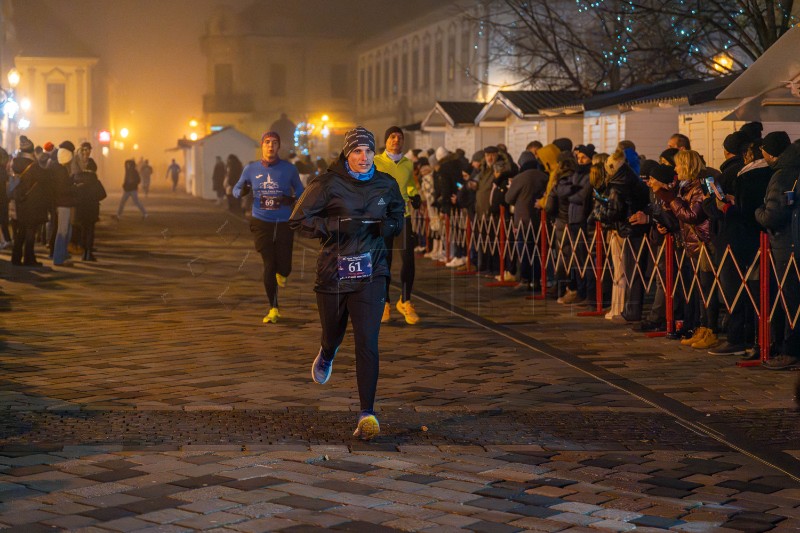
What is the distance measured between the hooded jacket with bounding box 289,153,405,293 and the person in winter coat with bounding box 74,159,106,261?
47.9 feet

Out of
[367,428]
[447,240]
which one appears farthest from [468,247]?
[367,428]

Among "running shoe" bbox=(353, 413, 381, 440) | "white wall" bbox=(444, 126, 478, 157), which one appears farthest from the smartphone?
"white wall" bbox=(444, 126, 478, 157)

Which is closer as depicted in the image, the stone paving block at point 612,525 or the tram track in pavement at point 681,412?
the stone paving block at point 612,525

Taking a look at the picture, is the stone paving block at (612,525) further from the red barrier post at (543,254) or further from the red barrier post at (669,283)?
the red barrier post at (543,254)

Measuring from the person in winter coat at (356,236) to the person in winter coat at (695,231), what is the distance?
462cm

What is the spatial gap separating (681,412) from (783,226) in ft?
8.41

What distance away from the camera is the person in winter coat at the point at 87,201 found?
21984mm

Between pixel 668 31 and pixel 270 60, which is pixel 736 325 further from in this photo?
pixel 270 60

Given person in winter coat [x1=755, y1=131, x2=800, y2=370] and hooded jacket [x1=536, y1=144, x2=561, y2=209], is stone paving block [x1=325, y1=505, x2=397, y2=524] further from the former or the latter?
hooded jacket [x1=536, y1=144, x2=561, y2=209]

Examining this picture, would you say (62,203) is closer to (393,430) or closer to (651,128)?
(651,128)

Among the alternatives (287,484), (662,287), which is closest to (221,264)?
Result: (662,287)

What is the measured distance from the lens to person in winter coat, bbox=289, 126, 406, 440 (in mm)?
7887

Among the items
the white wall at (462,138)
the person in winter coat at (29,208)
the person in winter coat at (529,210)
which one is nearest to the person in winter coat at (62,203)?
the person in winter coat at (29,208)

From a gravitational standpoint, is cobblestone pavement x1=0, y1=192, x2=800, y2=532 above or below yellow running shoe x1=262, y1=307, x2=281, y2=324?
below
